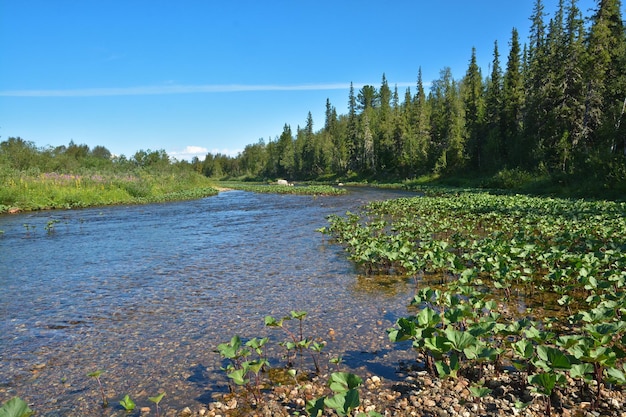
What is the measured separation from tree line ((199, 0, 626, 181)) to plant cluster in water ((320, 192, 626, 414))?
1748 cm

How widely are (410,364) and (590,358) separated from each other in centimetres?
236

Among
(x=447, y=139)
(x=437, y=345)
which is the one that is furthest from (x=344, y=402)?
(x=447, y=139)

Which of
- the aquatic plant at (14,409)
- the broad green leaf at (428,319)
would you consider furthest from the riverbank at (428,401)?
the aquatic plant at (14,409)

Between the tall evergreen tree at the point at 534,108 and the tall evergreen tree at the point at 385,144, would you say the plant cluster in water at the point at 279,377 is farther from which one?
the tall evergreen tree at the point at 385,144

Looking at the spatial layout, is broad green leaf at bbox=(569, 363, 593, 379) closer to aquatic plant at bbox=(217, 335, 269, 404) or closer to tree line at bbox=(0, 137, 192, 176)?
aquatic plant at bbox=(217, 335, 269, 404)

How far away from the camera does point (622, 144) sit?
33.5 m

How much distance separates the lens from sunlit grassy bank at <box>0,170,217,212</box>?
30375 millimetres

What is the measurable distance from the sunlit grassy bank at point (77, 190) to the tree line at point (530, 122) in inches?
1498

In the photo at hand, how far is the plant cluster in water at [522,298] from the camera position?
187 inches

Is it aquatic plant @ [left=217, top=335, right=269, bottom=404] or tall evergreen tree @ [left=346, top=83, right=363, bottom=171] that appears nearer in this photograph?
aquatic plant @ [left=217, top=335, right=269, bottom=404]

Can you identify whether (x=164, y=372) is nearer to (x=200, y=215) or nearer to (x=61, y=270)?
(x=61, y=270)

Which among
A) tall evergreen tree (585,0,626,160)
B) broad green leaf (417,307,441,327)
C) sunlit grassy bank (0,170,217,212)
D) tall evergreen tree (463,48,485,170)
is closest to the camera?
broad green leaf (417,307,441,327)

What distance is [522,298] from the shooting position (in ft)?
29.1

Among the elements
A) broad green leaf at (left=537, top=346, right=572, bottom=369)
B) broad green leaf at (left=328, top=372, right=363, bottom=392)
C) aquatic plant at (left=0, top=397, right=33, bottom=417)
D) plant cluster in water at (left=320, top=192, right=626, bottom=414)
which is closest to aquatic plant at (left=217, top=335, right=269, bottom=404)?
broad green leaf at (left=328, top=372, right=363, bottom=392)
